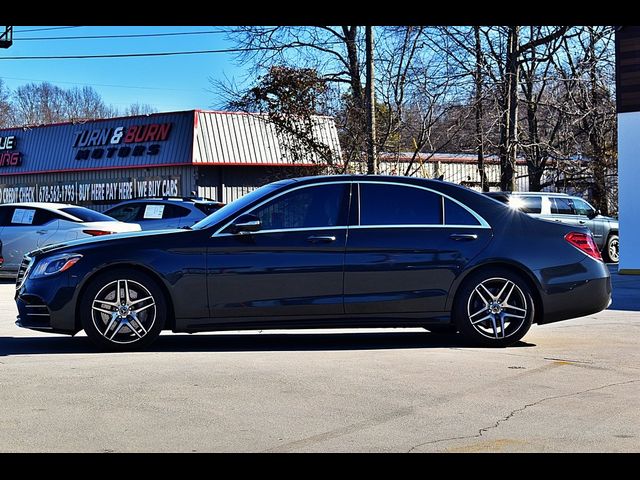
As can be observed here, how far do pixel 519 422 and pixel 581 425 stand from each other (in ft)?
1.22

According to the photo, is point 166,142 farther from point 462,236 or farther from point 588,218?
point 462,236

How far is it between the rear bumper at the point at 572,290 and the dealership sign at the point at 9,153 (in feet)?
115

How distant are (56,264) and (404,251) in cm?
315

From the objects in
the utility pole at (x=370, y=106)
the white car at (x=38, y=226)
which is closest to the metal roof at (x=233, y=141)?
the utility pole at (x=370, y=106)

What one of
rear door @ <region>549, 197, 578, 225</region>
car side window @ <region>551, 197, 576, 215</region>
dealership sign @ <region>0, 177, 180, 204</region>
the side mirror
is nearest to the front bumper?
the side mirror

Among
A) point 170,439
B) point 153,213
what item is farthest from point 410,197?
point 153,213

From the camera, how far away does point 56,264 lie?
8992mm

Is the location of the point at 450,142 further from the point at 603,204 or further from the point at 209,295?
the point at 209,295

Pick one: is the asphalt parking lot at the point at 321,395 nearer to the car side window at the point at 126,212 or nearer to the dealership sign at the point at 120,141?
the car side window at the point at 126,212

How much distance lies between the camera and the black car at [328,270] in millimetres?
8891

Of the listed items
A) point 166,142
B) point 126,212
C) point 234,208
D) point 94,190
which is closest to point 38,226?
point 126,212

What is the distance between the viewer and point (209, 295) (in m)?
8.91

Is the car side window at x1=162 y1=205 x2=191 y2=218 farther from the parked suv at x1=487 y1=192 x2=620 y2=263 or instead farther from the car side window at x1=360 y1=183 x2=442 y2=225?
the car side window at x1=360 y1=183 x2=442 y2=225
